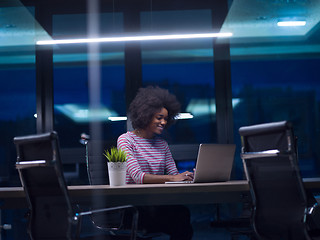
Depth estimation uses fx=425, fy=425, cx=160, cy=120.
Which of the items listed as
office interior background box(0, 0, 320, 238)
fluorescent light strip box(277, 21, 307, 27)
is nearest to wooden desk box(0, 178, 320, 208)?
office interior background box(0, 0, 320, 238)

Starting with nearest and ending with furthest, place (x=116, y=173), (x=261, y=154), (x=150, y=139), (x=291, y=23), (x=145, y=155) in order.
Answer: (x=261, y=154) → (x=116, y=173) → (x=145, y=155) → (x=150, y=139) → (x=291, y=23)

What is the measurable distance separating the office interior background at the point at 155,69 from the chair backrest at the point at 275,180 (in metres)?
2.70

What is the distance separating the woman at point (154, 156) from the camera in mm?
2820

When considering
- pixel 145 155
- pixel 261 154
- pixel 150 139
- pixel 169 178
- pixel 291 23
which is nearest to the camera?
pixel 261 154

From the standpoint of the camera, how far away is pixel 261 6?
18.0ft

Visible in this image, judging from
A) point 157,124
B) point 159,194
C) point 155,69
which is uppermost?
point 155,69

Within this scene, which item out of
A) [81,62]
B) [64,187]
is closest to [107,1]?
[81,62]

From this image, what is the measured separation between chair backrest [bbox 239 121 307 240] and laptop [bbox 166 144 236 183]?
14.1 inches

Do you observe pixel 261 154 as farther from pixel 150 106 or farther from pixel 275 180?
pixel 150 106

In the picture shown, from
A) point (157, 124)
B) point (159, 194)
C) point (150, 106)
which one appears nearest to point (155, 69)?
point (150, 106)

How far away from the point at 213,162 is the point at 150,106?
117 centimetres

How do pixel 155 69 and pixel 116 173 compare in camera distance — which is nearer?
pixel 116 173

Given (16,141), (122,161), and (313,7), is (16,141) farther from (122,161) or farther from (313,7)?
(313,7)

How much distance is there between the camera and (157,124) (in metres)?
3.55
